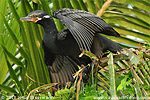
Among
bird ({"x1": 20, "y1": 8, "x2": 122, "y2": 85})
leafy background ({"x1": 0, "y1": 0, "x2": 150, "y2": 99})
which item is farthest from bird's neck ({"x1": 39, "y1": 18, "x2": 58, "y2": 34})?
leafy background ({"x1": 0, "y1": 0, "x2": 150, "y2": 99})

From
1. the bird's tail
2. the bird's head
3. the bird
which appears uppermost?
the bird's head

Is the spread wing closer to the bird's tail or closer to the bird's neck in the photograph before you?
the bird's neck

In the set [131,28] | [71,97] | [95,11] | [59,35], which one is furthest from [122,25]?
[71,97]

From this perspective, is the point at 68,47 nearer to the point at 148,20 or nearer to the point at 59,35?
the point at 59,35

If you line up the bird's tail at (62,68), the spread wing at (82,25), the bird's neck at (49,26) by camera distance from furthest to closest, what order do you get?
the bird's tail at (62,68)
the bird's neck at (49,26)
the spread wing at (82,25)

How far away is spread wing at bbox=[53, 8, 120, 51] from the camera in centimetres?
200

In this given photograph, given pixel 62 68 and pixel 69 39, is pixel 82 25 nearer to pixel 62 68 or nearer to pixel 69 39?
pixel 69 39

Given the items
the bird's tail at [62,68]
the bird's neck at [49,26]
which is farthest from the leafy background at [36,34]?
the bird's neck at [49,26]

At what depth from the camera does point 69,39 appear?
2.28 meters

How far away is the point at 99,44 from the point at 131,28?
85cm

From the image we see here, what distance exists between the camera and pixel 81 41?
2018 millimetres

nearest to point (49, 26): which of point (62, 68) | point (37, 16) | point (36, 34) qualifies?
point (37, 16)

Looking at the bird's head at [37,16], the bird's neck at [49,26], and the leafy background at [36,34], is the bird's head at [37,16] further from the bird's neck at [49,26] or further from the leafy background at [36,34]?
the leafy background at [36,34]

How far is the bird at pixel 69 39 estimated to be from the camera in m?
2.07
